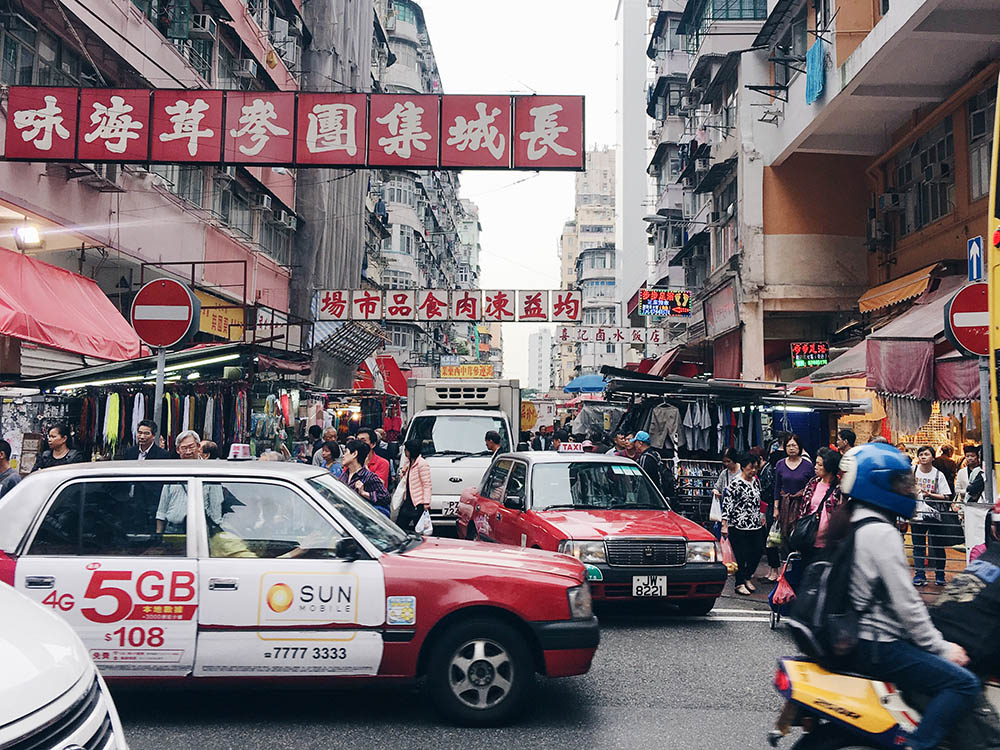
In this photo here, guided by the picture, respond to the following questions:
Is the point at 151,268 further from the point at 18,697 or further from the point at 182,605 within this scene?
the point at 18,697

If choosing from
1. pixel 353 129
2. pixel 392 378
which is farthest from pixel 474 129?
pixel 392 378

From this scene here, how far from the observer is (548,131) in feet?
42.7

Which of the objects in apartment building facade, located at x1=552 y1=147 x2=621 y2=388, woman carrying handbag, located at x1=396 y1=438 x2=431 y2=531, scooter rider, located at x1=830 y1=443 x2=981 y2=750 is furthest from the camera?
apartment building facade, located at x1=552 y1=147 x2=621 y2=388

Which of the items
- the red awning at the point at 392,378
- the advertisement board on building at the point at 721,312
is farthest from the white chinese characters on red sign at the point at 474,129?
the red awning at the point at 392,378

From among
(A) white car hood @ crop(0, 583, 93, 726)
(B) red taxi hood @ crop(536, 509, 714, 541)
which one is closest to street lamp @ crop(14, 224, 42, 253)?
(B) red taxi hood @ crop(536, 509, 714, 541)

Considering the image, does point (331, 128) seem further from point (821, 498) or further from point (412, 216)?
point (412, 216)

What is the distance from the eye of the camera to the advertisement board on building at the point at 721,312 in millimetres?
22500

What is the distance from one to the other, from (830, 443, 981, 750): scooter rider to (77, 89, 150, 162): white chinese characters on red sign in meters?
11.8

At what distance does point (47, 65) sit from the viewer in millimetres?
14258

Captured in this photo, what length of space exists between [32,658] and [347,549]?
2.36 metres

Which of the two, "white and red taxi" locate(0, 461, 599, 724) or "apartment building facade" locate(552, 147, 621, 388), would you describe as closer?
"white and red taxi" locate(0, 461, 599, 724)

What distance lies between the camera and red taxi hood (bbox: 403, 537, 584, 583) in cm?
543

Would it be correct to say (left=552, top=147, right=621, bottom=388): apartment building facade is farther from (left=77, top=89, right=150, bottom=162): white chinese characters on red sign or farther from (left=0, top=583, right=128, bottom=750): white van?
(left=0, top=583, right=128, bottom=750): white van

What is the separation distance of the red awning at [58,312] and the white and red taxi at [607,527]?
20.0 ft
